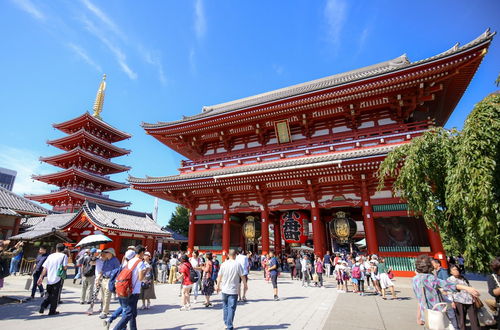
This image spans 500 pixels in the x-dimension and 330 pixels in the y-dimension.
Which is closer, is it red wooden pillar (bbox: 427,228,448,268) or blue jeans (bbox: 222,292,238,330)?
blue jeans (bbox: 222,292,238,330)

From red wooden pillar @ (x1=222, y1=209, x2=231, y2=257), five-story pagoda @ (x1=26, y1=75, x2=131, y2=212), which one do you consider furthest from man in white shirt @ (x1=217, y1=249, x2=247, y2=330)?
five-story pagoda @ (x1=26, y1=75, x2=131, y2=212)

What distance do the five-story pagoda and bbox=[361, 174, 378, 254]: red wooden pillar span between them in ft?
100

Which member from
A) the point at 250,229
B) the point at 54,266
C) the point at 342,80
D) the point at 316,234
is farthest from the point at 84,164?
the point at 342,80

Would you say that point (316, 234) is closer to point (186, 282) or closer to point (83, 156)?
point (186, 282)

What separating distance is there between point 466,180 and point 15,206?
84.5ft

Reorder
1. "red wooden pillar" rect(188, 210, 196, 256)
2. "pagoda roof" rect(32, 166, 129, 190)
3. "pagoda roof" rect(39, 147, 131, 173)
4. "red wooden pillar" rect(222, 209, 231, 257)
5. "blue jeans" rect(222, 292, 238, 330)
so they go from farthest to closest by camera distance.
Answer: "pagoda roof" rect(39, 147, 131, 173), "pagoda roof" rect(32, 166, 129, 190), "red wooden pillar" rect(188, 210, 196, 256), "red wooden pillar" rect(222, 209, 231, 257), "blue jeans" rect(222, 292, 238, 330)

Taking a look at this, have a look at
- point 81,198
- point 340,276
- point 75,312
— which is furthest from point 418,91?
point 81,198

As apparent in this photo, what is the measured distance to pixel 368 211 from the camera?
12836 mm

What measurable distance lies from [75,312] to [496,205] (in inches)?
390

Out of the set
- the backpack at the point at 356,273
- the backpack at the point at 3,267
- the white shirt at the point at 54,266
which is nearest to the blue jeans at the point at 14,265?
the backpack at the point at 3,267

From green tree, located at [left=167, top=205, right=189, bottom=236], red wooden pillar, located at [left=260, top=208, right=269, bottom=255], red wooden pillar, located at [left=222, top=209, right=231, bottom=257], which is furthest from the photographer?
green tree, located at [left=167, top=205, right=189, bottom=236]

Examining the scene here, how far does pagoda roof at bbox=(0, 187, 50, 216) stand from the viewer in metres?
17.7

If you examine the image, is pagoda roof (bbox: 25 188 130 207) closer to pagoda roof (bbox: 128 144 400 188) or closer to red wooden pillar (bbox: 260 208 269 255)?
pagoda roof (bbox: 128 144 400 188)

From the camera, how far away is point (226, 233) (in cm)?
1611
